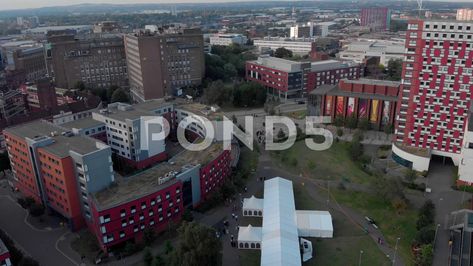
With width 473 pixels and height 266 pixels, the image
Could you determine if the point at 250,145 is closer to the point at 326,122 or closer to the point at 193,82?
the point at 326,122

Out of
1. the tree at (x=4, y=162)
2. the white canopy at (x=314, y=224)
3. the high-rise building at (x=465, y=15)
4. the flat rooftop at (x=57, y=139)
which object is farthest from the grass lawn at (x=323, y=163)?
the tree at (x=4, y=162)

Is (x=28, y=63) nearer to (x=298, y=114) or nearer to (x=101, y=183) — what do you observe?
(x=298, y=114)

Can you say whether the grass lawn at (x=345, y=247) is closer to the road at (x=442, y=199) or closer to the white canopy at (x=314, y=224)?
the white canopy at (x=314, y=224)

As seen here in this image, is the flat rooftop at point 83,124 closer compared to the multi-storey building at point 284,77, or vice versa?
the flat rooftop at point 83,124

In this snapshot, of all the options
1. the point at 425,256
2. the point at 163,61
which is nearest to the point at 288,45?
the point at 163,61

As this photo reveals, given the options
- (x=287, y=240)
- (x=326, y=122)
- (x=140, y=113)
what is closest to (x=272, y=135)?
(x=326, y=122)
